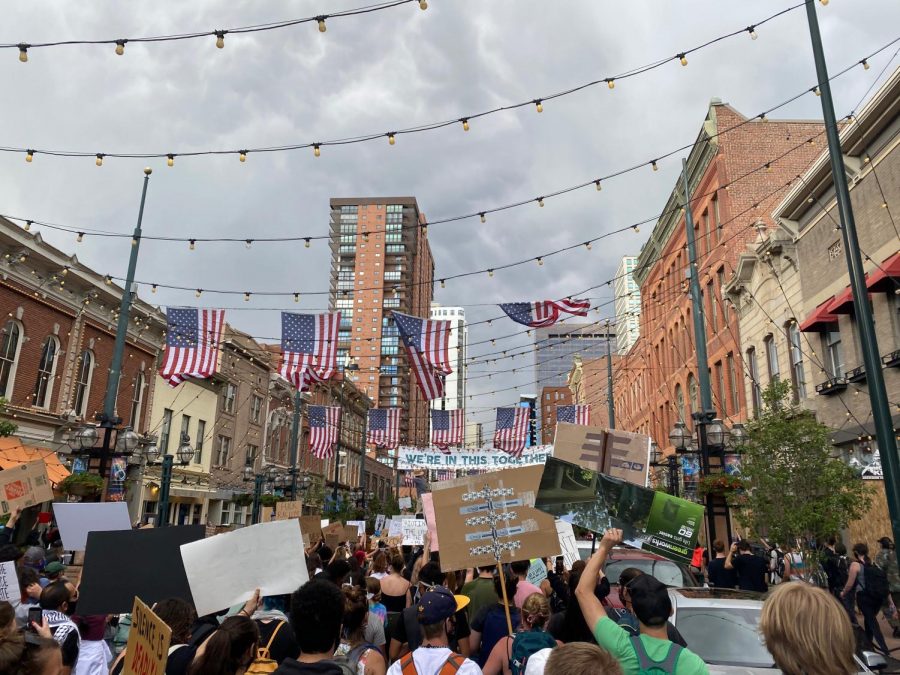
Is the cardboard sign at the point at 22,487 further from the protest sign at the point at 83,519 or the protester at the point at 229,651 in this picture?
the protester at the point at 229,651

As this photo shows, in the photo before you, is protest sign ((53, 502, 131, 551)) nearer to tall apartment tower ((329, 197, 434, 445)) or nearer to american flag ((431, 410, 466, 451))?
american flag ((431, 410, 466, 451))

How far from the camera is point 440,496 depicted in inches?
254

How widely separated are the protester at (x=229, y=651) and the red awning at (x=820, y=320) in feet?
67.3

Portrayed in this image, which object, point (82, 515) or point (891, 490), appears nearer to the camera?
point (891, 490)

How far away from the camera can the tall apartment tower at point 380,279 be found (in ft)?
421

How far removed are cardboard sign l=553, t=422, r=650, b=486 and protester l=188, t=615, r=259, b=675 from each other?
7.59m

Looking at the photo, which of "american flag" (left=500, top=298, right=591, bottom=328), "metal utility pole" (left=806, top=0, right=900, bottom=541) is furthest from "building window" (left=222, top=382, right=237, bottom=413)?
"metal utility pole" (left=806, top=0, right=900, bottom=541)

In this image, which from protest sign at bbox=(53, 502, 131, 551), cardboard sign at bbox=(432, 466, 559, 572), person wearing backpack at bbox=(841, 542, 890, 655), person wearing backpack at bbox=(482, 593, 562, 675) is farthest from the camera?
person wearing backpack at bbox=(841, 542, 890, 655)

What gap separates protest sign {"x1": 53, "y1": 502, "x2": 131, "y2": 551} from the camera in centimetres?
1002

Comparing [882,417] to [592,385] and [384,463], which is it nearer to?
[592,385]

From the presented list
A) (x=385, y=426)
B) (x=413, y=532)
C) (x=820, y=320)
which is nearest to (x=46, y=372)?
(x=413, y=532)

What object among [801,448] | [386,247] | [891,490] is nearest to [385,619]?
[891,490]

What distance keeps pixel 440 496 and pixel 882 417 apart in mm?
6781

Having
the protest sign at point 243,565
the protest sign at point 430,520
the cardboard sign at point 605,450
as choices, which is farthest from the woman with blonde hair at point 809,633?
the cardboard sign at point 605,450
